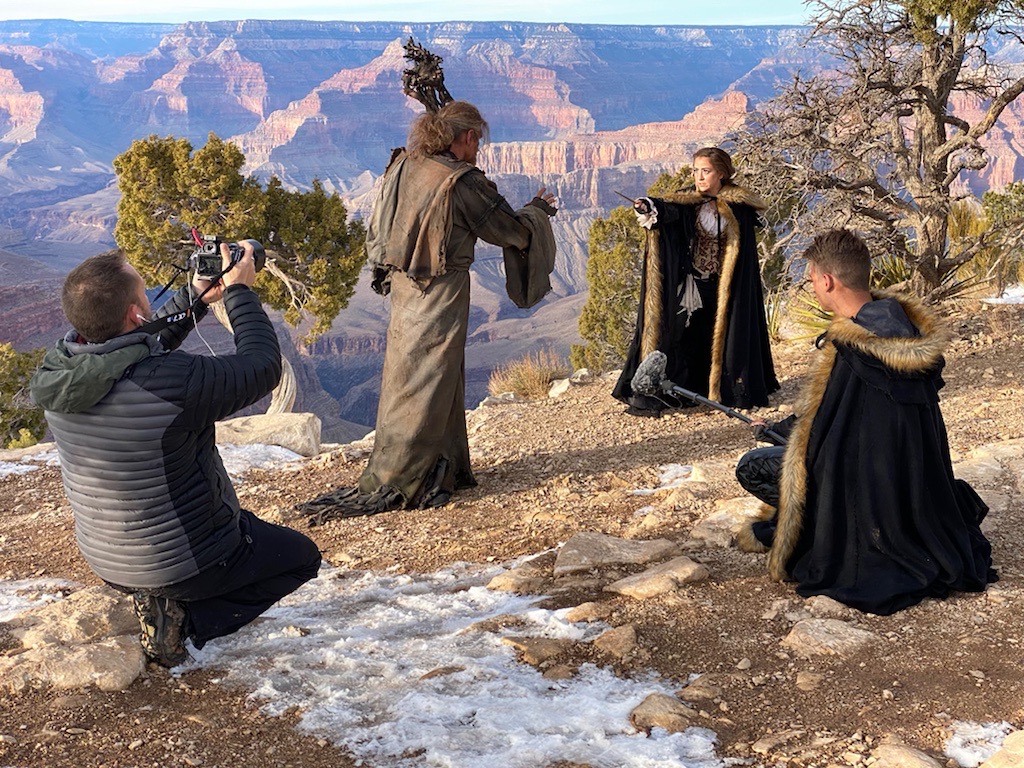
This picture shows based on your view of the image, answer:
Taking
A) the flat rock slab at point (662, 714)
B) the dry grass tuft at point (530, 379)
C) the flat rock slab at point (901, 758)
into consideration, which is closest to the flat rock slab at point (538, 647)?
→ the flat rock slab at point (662, 714)

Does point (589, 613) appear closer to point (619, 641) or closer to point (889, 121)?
point (619, 641)

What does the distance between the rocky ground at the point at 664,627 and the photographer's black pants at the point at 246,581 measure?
21 cm

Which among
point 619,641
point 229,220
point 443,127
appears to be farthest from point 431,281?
point 229,220

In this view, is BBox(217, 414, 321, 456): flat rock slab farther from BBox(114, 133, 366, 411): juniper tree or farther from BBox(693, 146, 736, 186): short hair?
BBox(114, 133, 366, 411): juniper tree

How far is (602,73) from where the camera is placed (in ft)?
655

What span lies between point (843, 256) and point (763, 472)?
3.29 ft

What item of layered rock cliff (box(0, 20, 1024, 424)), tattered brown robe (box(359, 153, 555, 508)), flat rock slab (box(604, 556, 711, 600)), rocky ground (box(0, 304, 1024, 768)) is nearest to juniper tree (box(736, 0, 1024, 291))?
rocky ground (box(0, 304, 1024, 768))

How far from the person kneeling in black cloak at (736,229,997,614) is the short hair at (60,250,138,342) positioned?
2362 millimetres

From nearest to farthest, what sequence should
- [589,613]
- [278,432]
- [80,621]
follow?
[80,621], [589,613], [278,432]

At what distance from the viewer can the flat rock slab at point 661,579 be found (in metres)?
3.80

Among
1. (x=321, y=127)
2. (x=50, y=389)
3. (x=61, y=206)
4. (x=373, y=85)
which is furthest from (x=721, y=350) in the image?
(x=373, y=85)

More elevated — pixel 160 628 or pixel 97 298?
pixel 97 298

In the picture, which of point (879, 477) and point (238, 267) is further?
point (879, 477)

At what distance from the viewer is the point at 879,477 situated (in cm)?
353
